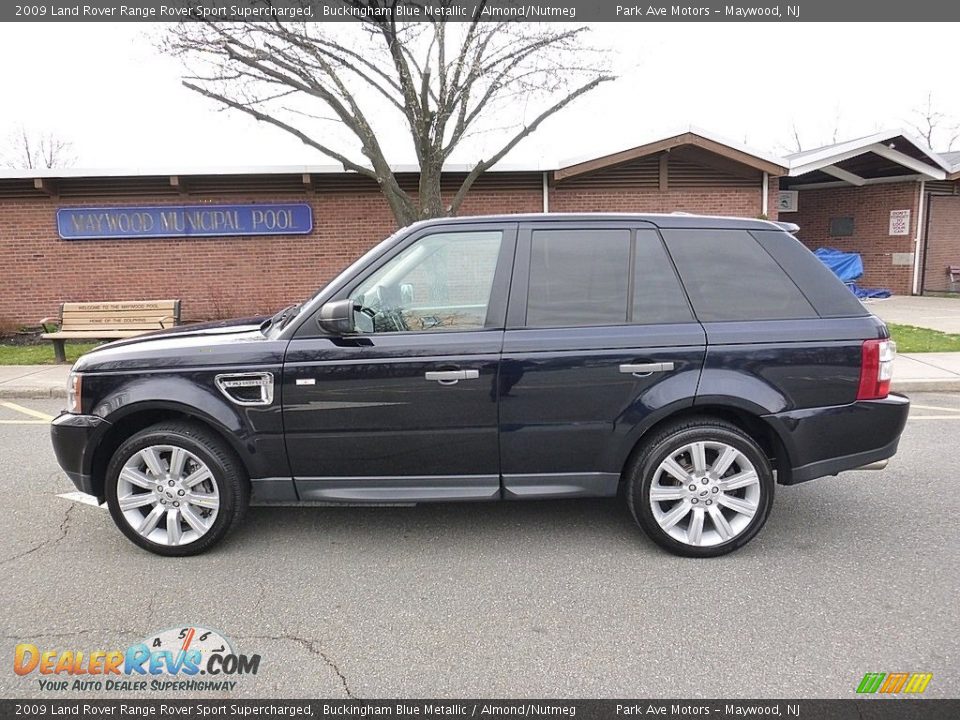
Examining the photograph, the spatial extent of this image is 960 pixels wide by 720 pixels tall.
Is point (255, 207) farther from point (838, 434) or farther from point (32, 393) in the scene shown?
point (838, 434)

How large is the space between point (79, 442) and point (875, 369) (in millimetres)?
4196

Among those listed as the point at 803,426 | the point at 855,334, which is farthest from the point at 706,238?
the point at 803,426

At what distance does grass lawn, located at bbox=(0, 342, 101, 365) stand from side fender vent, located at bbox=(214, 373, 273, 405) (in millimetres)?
8200

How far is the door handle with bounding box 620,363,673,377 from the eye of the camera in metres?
3.12

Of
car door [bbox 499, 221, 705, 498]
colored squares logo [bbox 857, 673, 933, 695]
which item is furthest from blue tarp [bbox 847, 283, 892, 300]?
colored squares logo [bbox 857, 673, 933, 695]

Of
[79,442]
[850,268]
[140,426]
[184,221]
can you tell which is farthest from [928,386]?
[184,221]

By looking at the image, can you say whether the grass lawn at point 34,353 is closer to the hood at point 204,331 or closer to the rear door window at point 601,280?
the hood at point 204,331

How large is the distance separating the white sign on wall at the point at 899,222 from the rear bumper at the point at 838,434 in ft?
52.7

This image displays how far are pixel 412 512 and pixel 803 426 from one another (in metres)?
2.32

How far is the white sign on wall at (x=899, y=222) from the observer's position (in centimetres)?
1606

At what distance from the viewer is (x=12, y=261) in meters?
11.9

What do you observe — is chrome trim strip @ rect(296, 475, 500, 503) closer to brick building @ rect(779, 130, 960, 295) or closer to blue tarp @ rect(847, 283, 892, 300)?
brick building @ rect(779, 130, 960, 295)

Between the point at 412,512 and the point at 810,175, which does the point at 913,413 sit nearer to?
the point at 412,512

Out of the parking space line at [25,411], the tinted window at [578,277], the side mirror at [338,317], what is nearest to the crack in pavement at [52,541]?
the side mirror at [338,317]
